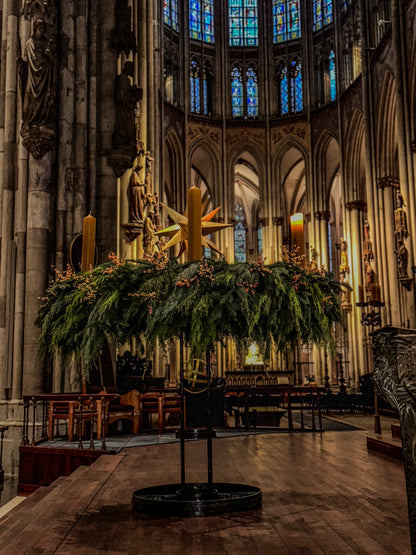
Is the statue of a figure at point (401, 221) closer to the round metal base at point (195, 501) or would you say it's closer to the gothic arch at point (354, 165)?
the gothic arch at point (354, 165)

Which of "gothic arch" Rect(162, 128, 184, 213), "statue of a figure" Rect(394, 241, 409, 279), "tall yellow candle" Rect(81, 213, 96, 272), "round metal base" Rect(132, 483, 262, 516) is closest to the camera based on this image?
"round metal base" Rect(132, 483, 262, 516)

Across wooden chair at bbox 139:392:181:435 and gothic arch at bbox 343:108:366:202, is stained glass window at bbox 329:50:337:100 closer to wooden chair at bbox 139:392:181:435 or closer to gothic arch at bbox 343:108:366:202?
gothic arch at bbox 343:108:366:202

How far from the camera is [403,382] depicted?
237 cm

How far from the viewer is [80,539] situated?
10.9 ft

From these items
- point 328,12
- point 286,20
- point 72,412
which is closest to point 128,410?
point 72,412

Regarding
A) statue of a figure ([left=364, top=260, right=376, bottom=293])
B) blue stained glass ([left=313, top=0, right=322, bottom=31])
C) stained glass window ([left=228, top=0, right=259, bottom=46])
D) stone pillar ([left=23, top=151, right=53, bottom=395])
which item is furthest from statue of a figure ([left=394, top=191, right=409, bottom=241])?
stained glass window ([left=228, top=0, right=259, bottom=46])

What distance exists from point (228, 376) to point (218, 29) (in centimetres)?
1567

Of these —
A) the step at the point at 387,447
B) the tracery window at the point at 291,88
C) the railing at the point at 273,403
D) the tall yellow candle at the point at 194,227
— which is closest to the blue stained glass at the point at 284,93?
the tracery window at the point at 291,88

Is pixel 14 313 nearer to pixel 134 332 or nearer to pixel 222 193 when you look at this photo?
pixel 134 332

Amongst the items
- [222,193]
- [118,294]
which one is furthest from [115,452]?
[222,193]

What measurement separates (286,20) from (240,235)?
10.0 m

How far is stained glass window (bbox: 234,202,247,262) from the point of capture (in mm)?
31734

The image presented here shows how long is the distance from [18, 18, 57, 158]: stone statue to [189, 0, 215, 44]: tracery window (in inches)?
763

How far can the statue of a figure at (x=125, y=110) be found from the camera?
438 inches
